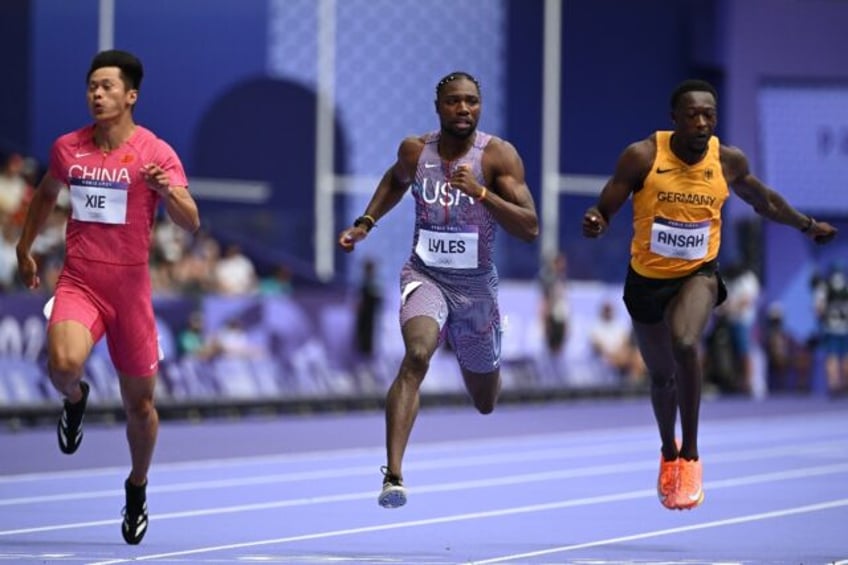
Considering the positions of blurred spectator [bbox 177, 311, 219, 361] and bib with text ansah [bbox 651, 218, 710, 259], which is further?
blurred spectator [bbox 177, 311, 219, 361]

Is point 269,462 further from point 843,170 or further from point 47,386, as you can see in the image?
point 843,170

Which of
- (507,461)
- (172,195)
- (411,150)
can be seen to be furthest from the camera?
(507,461)

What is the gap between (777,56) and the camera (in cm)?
3272

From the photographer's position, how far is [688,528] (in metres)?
11.2

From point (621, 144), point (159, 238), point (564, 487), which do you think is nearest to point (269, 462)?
point (564, 487)

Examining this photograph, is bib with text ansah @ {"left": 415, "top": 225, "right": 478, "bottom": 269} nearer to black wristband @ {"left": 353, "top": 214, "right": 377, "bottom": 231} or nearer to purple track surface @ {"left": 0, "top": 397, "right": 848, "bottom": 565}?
black wristband @ {"left": 353, "top": 214, "right": 377, "bottom": 231}

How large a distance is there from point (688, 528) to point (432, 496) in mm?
2493

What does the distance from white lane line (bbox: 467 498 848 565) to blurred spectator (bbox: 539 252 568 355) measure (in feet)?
40.0

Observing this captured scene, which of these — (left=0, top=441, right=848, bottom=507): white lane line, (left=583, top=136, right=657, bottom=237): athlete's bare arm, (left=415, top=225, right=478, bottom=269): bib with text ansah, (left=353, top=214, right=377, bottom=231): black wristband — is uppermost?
(left=583, top=136, right=657, bottom=237): athlete's bare arm

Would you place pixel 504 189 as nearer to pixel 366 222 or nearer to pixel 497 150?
pixel 497 150

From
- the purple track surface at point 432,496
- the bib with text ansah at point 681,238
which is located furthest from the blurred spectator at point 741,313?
the bib with text ansah at point 681,238

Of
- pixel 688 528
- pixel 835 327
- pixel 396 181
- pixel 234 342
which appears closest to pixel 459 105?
pixel 396 181

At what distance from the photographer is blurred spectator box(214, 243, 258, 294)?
22.3 meters

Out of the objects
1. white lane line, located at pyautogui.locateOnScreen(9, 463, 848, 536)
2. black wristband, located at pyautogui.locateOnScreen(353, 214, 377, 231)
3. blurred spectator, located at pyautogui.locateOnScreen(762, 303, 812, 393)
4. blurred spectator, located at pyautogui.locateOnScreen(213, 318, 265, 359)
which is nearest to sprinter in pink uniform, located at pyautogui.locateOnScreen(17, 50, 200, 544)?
black wristband, located at pyautogui.locateOnScreen(353, 214, 377, 231)
